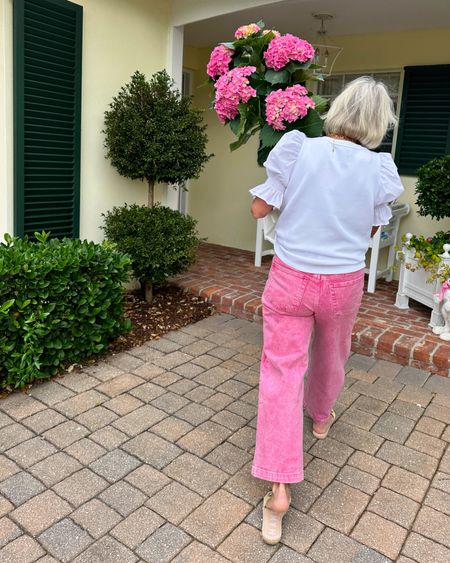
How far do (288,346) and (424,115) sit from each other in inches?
157

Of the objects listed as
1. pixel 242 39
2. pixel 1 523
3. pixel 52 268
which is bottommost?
pixel 1 523

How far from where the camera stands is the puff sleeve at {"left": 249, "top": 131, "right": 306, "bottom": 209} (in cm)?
177

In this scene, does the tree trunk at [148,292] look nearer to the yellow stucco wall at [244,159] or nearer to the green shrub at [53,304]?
the green shrub at [53,304]

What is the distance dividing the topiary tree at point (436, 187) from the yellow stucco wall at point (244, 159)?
108 centimetres

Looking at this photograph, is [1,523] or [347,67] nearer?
[1,523]

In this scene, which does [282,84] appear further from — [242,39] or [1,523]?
[1,523]

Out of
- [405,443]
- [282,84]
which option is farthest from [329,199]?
[405,443]

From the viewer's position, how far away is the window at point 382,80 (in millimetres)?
5191

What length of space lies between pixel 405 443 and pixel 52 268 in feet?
7.11

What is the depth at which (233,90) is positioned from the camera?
2.24 m

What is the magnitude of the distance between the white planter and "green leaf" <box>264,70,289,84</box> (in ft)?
7.17

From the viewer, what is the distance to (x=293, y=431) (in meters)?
1.93

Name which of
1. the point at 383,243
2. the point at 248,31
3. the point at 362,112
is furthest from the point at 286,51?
the point at 383,243

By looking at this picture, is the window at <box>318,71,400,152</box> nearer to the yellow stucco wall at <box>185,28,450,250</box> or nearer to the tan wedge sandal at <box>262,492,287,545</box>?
the yellow stucco wall at <box>185,28,450,250</box>
